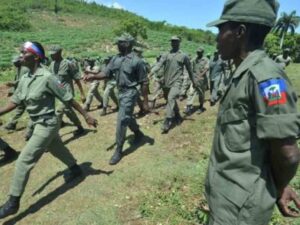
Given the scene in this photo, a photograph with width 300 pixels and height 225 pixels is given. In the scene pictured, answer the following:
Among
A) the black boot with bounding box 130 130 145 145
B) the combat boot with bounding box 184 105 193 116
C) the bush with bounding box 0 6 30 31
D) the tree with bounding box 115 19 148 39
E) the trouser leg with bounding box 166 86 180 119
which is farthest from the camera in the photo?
the bush with bounding box 0 6 30 31

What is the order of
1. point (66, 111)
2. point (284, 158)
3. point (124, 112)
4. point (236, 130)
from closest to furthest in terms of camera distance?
1. point (284, 158)
2. point (236, 130)
3. point (124, 112)
4. point (66, 111)

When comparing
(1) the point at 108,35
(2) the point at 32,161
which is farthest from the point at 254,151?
(1) the point at 108,35

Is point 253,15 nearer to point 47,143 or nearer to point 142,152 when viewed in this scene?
point 47,143

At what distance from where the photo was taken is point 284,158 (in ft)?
7.20

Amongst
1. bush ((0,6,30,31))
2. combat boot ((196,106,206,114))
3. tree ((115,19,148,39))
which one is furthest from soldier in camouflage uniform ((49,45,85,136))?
bush ((0,6,30,31))

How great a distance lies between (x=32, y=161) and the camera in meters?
5.61

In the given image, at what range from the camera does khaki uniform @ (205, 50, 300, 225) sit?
210cm

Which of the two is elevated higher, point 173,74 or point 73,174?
point 173,74

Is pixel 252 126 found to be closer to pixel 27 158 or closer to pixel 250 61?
pixel 250 61

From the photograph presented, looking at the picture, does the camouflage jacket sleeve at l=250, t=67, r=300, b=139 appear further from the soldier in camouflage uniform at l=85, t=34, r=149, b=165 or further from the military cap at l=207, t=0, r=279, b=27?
the soldier in camouflage uniform at l=85, t=34, r=149, b=165

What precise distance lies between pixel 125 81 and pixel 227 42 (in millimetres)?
5056

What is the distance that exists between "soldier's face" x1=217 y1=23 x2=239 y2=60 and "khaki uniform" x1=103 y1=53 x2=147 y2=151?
16.1 ft

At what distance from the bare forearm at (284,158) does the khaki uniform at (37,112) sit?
3.84 m

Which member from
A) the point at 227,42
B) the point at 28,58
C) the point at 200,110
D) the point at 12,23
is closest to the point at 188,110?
the point at 200,110
